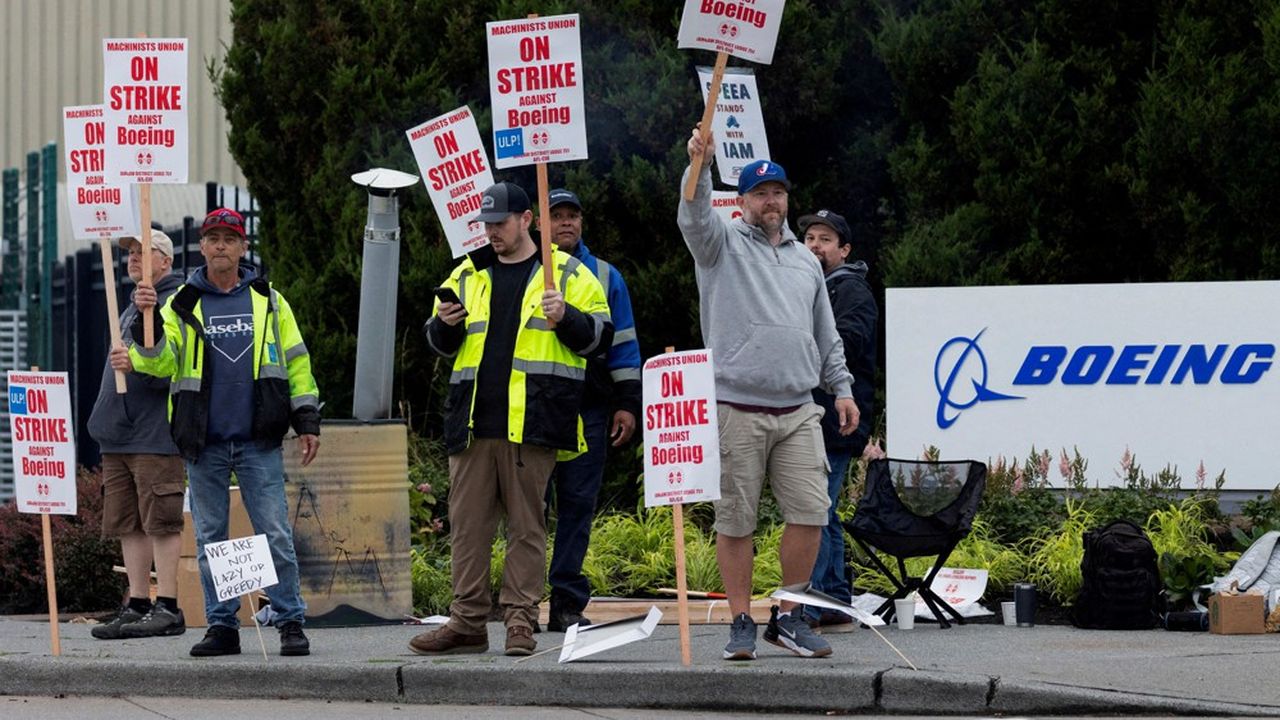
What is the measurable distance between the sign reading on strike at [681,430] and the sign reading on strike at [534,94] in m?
1.12

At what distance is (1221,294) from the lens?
12.6 m

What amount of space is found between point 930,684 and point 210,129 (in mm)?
13354

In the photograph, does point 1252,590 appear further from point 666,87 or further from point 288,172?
point 288,172

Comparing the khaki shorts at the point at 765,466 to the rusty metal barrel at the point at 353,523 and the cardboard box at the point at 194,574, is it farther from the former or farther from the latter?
the cardboard box at the point at 194,574

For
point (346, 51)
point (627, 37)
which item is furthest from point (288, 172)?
point (627, 37)

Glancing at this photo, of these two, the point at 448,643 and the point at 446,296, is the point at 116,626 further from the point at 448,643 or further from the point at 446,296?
the point at 446,296

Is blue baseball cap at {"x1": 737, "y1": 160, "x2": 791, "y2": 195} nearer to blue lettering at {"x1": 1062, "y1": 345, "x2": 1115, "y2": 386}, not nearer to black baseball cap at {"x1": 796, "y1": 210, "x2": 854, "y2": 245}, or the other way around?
black baseball cap at {"x1": 796, "y1": 210, "x2": 854, "y2": 245}

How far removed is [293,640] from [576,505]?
1.45m

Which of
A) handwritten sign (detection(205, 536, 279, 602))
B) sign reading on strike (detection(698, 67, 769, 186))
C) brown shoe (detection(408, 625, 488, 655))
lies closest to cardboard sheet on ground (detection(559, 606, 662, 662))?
brown shoe (detection(408, 625, 488, 655))

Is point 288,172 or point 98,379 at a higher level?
point 288,172

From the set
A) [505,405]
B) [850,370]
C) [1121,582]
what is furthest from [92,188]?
[1121,582]

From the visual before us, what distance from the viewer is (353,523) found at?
10.6 metres

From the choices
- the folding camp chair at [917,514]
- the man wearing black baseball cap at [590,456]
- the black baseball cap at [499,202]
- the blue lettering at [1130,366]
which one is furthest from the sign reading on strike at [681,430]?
the blue lettering at [1130,366]

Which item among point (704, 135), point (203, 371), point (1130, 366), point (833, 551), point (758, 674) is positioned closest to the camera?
point (758, 674)
